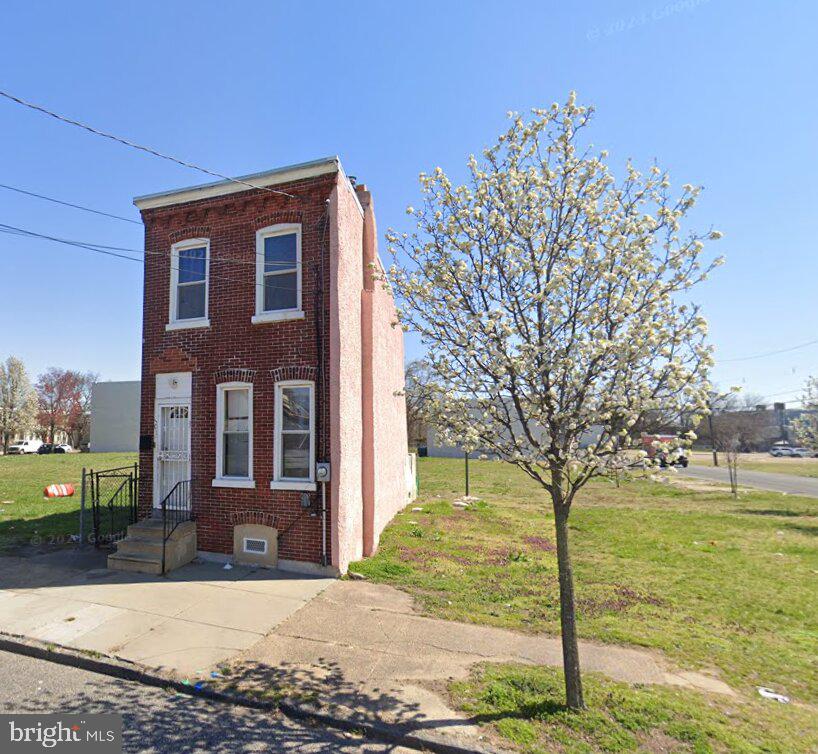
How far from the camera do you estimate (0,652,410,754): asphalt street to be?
151 inches

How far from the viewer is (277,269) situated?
902 cm

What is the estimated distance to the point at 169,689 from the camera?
470 cm

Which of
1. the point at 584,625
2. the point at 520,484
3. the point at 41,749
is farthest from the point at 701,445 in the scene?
the point at 41,749

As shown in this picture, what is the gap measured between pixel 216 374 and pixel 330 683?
6051 millimetres

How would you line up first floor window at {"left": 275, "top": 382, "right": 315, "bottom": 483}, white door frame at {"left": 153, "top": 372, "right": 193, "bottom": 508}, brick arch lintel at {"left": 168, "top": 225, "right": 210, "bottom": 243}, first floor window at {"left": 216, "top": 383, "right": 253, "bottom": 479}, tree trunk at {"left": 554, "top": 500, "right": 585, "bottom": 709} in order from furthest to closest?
brick arch lintel at {"left": 168, "top": 225, "right": 210, "bottom": 243} < white door frame at {"left": 153, "top": 372, "right": 193, "bottom": 508} < first floor window at {"left": 216, "top": 383, "right": 253, "bottom": 479} < first floor window at {"left": 275, "top": 382, "right": 315, "bottom": 483} < tree trunk at {"left": 554, "top": 500, "right": 585, "bottom": 709}

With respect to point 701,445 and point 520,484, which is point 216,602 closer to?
point 520,484

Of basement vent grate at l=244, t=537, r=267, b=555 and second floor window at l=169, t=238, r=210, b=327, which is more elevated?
second floor window at l=169, t=238, r=210, b=327

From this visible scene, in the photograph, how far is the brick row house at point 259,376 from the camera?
27.2 feet

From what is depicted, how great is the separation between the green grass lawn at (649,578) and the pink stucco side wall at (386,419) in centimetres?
60

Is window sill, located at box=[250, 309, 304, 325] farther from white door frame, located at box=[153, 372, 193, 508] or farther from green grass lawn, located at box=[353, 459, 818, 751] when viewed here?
green grass lawn, located at box=[353, 459, 818, 751]

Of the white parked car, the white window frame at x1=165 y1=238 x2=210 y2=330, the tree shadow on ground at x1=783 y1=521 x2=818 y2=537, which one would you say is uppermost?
the white window frame at x1=165 y1=238 x2=210 y2=330

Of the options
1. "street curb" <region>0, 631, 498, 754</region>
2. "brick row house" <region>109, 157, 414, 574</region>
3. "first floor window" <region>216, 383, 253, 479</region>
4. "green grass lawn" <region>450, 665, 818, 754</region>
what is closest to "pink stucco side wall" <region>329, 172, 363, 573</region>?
"brick row house" <region>109, 157, 414, 574</region>

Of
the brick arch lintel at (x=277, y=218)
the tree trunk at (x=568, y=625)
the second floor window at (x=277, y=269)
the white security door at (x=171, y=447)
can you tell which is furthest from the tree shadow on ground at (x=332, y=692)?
the brick arch lintel at (x=277, y=218)

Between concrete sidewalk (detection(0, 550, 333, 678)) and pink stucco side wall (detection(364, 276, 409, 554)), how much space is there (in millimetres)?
2737
